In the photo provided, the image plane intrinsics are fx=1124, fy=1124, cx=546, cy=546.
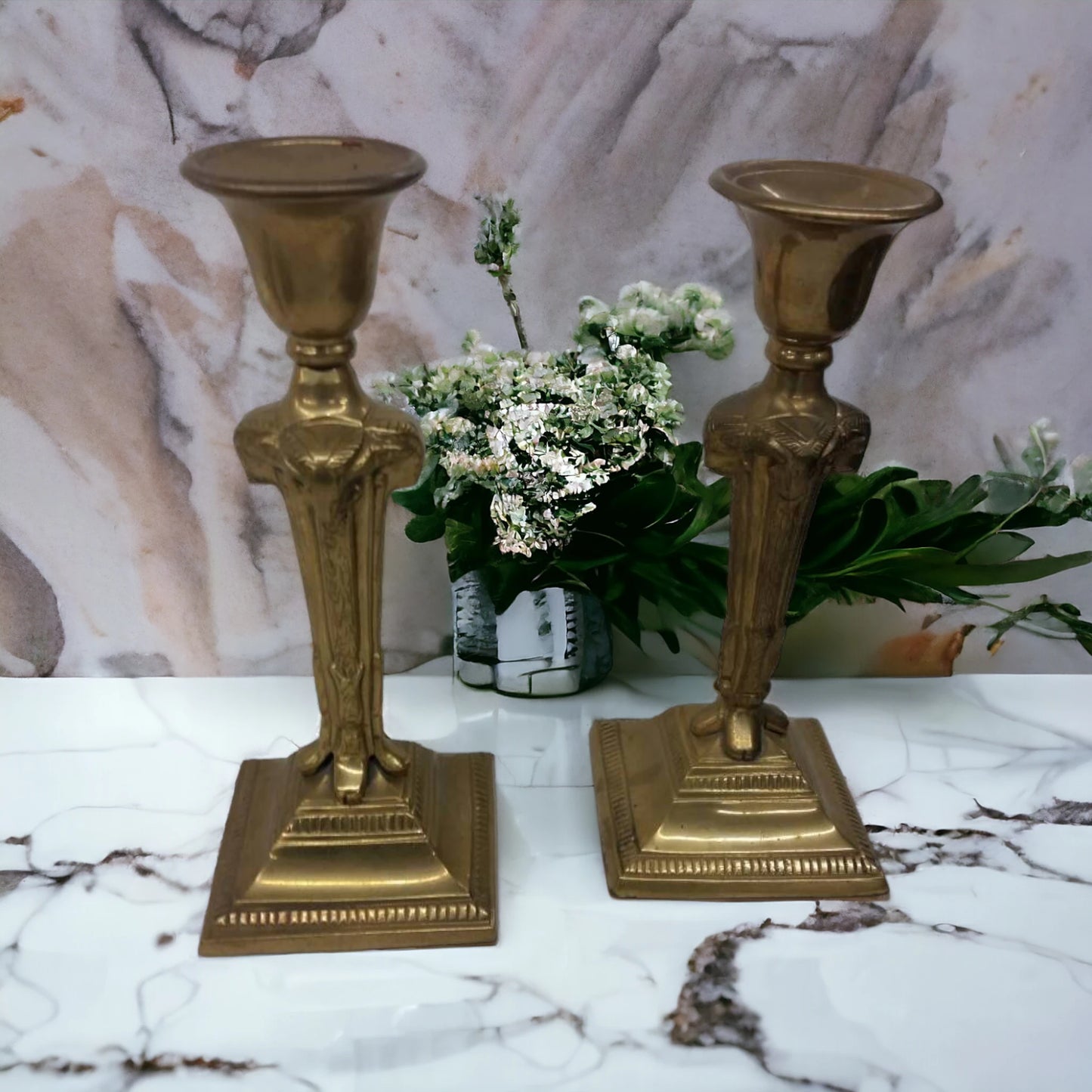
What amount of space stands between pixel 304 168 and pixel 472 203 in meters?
0.31

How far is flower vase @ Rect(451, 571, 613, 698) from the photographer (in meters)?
0.99

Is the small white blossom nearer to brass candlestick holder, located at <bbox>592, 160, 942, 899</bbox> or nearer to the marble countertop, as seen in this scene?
brass candlestick holder, located at <bbox>592, 160, 942, 899</bbox>

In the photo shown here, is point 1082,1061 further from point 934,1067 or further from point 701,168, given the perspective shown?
point 701,168

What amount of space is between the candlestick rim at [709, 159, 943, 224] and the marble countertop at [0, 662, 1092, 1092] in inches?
19.3

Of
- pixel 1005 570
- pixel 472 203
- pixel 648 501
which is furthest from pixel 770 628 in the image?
pixel 472 203

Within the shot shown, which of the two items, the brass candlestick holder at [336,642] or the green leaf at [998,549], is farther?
the green leaf at [998,549]

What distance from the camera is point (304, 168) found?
24.3 inches

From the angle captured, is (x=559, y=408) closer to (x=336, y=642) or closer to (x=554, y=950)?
(x=336, y=642)

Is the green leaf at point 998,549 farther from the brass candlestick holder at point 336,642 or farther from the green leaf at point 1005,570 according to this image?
the brass candlestick holder at point 336,642

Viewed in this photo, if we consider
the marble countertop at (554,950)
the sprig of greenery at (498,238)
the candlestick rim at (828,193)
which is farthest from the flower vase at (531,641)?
the candlestick rim at (828,193)

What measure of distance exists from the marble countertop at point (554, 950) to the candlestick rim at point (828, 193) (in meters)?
0.49

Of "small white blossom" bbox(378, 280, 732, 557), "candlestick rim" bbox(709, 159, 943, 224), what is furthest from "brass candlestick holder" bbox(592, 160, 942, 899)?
"small white blossom" bbox(378, 280, 732, 557)

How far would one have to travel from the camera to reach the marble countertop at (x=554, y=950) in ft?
2.30

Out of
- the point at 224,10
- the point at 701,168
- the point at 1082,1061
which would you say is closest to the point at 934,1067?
the point at 1082,1061
